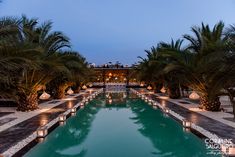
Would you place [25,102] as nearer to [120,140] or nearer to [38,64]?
[38,64]

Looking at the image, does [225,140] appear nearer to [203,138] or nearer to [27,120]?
[203,138]

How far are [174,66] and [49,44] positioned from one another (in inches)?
236

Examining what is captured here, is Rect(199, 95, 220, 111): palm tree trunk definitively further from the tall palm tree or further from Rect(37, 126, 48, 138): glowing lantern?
Rect(37, 126, 48, 138): glowing lantern

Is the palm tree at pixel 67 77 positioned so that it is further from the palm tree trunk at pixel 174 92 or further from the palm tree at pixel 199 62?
the palm tree at pixel 199 62

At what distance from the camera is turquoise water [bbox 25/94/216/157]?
767 centimetres

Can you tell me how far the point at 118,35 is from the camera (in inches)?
3971

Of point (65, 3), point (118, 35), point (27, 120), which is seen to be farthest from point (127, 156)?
point (118, 35)

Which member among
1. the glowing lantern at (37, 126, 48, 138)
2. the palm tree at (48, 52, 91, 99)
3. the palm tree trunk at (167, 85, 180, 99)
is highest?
the palm tree at (48, 52, 91, 99)

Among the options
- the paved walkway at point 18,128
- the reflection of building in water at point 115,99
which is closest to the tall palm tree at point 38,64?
the paved walkway at point 18,128

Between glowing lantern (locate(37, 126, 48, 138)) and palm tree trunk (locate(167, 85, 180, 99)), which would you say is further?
palm tree trunk (locate(167, 85, 180, 99))

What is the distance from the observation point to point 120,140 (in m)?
9.31

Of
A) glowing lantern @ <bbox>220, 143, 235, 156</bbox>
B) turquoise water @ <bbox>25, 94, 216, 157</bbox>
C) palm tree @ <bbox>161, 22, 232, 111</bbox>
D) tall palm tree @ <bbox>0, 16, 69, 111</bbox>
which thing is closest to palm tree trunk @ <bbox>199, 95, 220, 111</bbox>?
palm tree @ <bbox>161, 22, 232, 111</bbox>

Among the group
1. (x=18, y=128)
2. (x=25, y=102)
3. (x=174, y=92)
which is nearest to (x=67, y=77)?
(x=25, y=102)

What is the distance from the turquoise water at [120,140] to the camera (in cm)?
767
